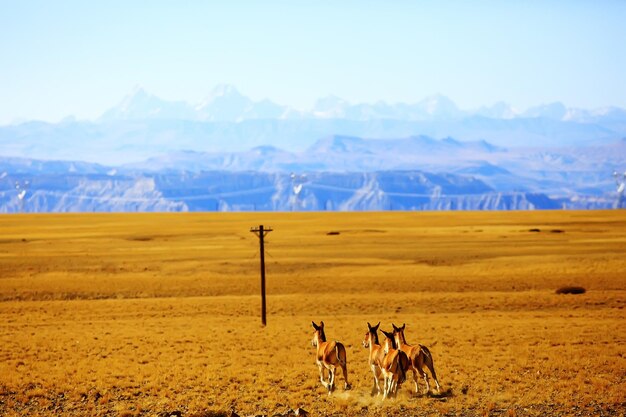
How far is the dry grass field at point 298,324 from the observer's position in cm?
2567

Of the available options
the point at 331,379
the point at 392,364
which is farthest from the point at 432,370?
the point at 331,379

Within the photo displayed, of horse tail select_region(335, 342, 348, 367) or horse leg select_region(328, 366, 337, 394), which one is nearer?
horse tail select_region(335, 342, 348, 367)

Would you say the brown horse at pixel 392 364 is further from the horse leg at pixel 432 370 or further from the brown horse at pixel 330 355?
the brown horse at pixel 330 355

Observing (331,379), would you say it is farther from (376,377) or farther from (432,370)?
(432,370)


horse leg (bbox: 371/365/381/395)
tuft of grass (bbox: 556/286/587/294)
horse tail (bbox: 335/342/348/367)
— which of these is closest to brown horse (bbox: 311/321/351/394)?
horse tail (bbox: 335/342/348/367)

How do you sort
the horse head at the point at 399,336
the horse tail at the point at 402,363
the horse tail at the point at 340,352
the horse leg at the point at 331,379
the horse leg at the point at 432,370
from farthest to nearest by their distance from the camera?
the horse leg at the point at 331,379
the horse tail at the point at 340,352
the horse head at the point at 399,336
the horse leg at the point at 432,370
the horse tail at the point at 402,363

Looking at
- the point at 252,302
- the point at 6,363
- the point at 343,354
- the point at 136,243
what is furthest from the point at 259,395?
the point at 136,243

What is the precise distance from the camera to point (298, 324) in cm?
4394

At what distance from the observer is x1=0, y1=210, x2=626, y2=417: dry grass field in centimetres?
2567

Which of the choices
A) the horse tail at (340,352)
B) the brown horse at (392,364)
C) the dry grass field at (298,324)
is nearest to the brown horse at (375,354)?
the brown horse at (392,364)

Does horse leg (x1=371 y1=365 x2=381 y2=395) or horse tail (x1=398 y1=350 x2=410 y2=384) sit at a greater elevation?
horse tail (x1=398 y1=350 x2=410 y2=384)

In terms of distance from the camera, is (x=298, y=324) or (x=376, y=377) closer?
(x=376, y=377)

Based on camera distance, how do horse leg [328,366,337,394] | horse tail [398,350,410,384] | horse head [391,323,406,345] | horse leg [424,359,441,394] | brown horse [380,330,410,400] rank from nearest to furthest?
1. brown horse [380,330,410,400]
2. horse tail [398,350,410,384]
3. horse leg [424,359,441,394]
4. horse head [391,323,406,345]
5. horse leg [328,366,337,394]

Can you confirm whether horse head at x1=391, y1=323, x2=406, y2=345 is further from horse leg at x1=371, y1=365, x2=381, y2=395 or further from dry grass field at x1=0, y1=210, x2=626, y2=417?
dry grass field at x1=0, y1=210, x2=626, y2=417
